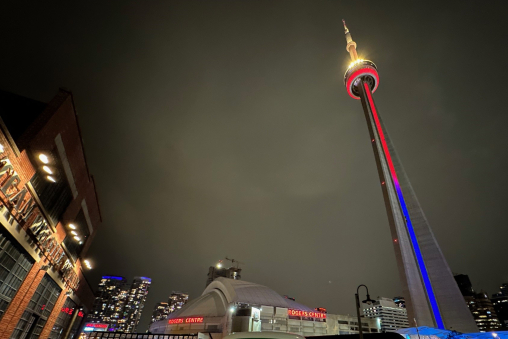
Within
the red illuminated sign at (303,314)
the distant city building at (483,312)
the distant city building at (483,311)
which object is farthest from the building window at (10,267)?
the distant city building at (483,312)

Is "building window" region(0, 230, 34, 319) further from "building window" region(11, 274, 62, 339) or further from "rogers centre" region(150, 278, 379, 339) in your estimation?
"rogers centre" region(150, 278, 379, 339)

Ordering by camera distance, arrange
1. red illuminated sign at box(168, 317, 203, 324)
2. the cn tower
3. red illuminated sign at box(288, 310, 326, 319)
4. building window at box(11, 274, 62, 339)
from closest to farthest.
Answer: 1. building window at box(11, 274, 62, 339)
2. the cn tower
3. red illuminated sign at box(168, 317, 203, 324)
4. red illuminated sign at box(288, 310, 326, 319)

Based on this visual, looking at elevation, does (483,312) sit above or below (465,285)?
below

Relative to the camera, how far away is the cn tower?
41.2m

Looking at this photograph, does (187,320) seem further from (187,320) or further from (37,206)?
(37,206)

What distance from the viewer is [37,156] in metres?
15.4

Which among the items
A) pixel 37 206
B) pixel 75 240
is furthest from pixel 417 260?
pixel 37 206

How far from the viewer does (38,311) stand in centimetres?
2186

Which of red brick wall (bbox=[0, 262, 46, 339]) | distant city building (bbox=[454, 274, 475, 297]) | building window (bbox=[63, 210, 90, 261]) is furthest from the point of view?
distant city building (bbox=[454, 274, 475, 297])

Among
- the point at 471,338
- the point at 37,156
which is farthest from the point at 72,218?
the point at 471,338

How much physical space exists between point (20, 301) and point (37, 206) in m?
7.12

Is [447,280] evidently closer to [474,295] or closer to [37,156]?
[37,156]

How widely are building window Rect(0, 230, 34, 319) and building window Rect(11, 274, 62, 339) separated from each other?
13.6 feet

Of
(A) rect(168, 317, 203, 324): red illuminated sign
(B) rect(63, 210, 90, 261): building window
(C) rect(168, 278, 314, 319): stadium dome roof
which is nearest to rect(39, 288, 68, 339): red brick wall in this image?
(B) rect(63, 210, 90, 261): building window
